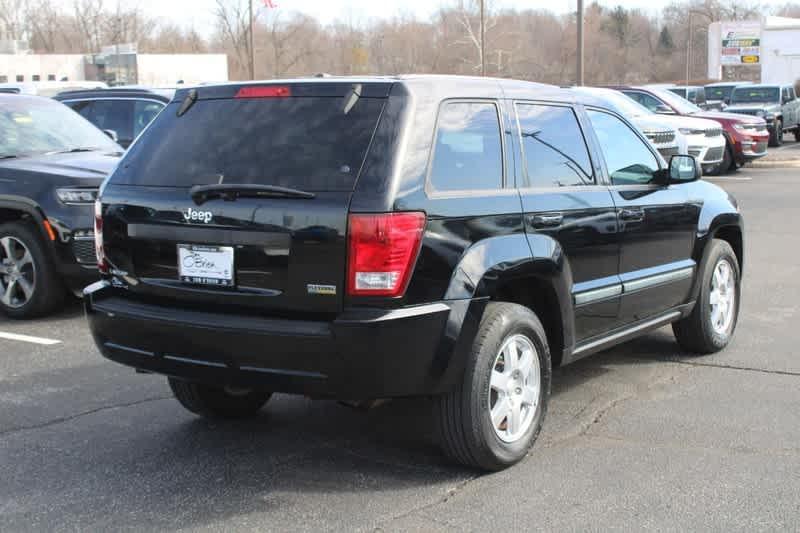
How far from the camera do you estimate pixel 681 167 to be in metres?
5.98

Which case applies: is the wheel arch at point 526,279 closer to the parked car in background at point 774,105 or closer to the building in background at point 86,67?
the parked car in background at point 774,105

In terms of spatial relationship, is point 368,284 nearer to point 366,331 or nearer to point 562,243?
point 366,331

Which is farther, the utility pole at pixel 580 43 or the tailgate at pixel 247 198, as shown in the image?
the utility pole at pixel 580 43

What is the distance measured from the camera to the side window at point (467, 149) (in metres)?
4.30

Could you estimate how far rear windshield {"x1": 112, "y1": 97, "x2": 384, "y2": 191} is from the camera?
4086 mm

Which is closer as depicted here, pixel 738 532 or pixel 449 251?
pixel 738 532

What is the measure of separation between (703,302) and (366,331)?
3.31m

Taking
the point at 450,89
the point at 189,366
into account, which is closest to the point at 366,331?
the point at 189,366

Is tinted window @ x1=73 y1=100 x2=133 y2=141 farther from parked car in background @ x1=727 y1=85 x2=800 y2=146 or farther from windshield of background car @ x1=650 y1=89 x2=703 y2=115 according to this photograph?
parked car in background @ x1=727 y1=85 x2=800 y2=146

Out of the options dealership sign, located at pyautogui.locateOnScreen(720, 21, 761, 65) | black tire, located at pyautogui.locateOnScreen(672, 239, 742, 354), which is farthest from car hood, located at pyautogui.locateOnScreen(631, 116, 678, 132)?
dealership sign, located at pyautogui.locateOnScreen(720, 21, 761, 65)

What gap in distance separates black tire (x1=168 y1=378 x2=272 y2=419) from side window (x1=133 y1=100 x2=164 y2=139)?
8016 millimetres

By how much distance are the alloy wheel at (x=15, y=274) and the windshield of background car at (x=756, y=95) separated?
27705 millimetres

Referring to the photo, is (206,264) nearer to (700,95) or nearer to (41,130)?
(41,130)

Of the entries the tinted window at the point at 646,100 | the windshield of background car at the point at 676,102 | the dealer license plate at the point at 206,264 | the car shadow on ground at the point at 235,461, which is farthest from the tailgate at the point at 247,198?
the windshield of background car at the point at 676,102
